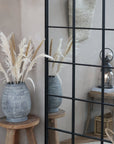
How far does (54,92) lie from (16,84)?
1.30 ft

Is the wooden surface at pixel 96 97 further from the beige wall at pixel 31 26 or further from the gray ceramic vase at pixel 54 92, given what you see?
the beige wall at pixel 31 26

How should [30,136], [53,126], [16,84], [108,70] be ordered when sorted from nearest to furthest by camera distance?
1. [108,70]
2. [16,84]
3. [30,136]
4. [53,126]

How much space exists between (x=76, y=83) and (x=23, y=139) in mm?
820

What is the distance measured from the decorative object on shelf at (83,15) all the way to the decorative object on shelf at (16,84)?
344 mm

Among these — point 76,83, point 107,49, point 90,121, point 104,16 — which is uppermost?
point 104,16

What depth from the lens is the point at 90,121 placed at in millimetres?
3430

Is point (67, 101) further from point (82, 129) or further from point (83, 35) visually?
point (83, 35)

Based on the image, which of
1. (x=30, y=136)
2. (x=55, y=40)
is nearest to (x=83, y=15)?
(x=55, y=40)

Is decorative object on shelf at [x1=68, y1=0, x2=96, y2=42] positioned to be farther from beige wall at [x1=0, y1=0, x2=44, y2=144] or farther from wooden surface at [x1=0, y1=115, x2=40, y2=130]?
wooden surface at [x1=0, y1=115, x2=40, y2=130]

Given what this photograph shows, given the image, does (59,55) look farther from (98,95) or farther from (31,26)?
(98,95)

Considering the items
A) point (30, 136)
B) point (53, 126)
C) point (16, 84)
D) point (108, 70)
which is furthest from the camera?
point (53, 126)

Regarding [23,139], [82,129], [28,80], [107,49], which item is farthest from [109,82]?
[23,139]

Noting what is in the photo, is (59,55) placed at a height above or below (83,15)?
below

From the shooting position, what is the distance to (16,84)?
11.2 feet
